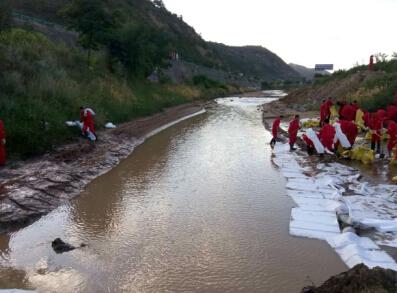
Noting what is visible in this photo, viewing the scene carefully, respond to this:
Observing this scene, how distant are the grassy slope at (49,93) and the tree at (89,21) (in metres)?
1.21

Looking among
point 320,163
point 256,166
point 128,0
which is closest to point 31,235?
point 256,166

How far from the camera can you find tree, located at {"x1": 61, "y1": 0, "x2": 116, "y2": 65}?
2578cm

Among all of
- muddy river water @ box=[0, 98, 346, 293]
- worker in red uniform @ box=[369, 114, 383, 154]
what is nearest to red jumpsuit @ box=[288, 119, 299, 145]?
worker in red uniform @ box=[369, 114, 383, 154]

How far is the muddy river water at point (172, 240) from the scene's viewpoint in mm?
6180

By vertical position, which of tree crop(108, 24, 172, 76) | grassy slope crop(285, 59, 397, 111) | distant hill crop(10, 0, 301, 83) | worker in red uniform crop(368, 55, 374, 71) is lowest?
grassy slope crop(285, 59, 397, 111)

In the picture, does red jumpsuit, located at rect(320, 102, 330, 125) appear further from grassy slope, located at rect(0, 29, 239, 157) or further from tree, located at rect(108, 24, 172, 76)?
tree, located at rect(108, 24, 172, 76)

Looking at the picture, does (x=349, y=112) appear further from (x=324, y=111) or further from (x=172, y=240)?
(x=172, y=240)

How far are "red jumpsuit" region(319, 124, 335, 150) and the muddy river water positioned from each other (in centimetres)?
236

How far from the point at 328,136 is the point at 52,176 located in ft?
27.4

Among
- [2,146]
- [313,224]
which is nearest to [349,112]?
[313,224]

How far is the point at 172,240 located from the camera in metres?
7.56

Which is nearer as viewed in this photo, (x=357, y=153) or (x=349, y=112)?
(x=357, y=153)

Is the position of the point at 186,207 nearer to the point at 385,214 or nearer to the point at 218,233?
the point at 218,233

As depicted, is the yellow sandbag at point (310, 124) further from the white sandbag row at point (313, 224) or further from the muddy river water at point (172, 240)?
the white sandbag row at point (313, 224)
